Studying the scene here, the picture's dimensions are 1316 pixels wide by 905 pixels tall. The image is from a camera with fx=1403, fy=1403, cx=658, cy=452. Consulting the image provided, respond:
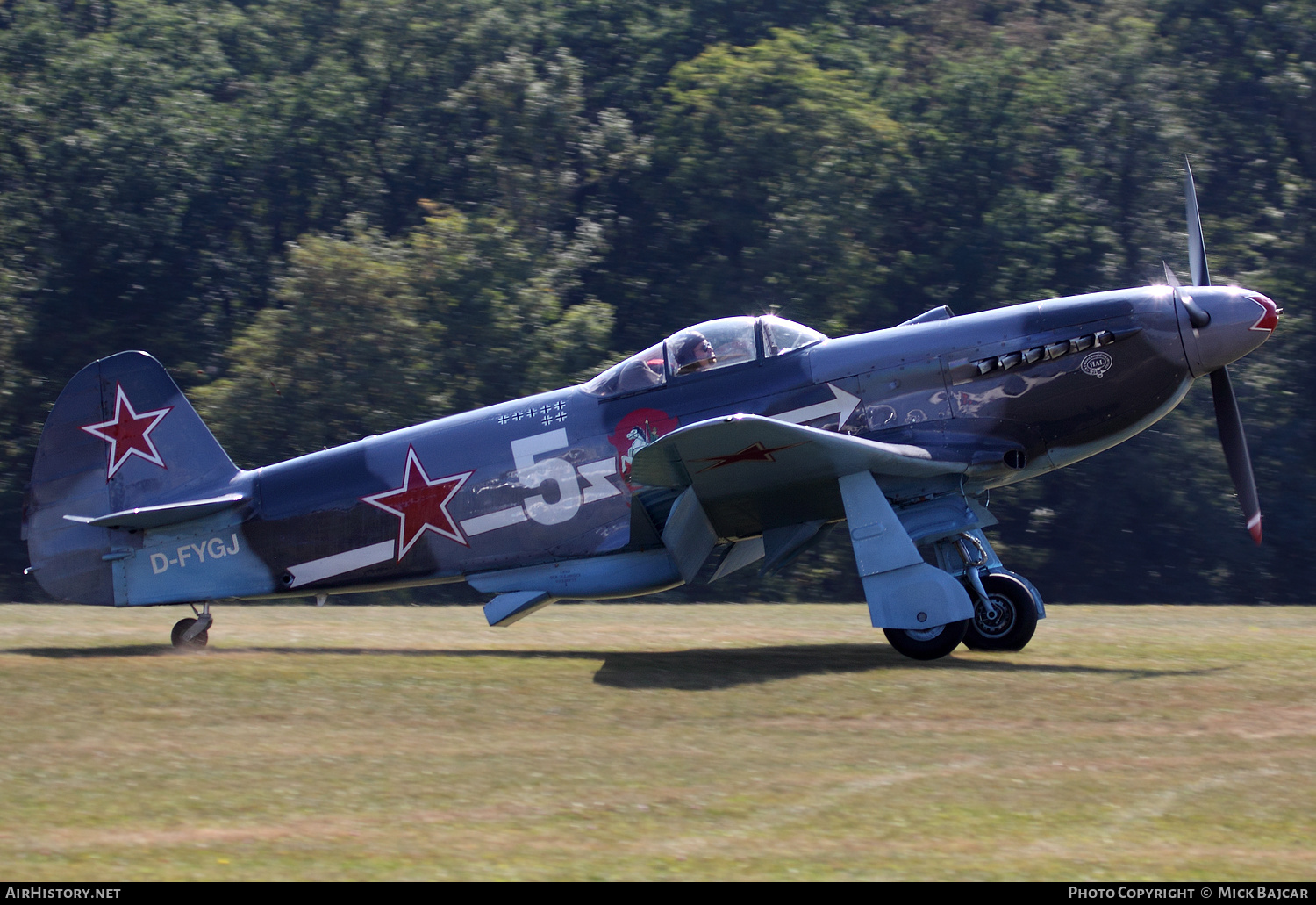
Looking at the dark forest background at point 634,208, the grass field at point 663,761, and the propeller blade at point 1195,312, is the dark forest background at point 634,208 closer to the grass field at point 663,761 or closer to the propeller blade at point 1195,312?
the propeller blade at point 1195,312

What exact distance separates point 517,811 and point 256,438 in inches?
887

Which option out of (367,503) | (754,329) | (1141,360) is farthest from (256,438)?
(1141,360)

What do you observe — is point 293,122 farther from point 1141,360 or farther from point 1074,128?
point 1141,360

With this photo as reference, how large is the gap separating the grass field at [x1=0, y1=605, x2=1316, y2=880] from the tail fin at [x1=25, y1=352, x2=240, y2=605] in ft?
2.36

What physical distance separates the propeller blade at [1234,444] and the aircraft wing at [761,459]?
224cm

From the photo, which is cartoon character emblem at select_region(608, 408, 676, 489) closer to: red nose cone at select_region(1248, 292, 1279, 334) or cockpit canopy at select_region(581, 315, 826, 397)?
cockpit canopy at select_region(581, 315, 826, 397)

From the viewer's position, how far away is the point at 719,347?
10.9m

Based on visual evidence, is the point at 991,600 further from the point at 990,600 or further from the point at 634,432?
the point at 634,432

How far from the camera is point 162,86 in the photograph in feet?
120

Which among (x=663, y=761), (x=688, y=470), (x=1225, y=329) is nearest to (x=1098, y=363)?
(x=1225, y=329)

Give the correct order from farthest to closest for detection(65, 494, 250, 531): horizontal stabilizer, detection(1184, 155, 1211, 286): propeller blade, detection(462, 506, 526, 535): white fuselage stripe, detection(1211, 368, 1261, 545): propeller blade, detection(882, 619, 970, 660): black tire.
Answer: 1. detection(65, 494, 250, 531): horizontal stabilizer
2. detection(462, 506, 526, 535): white fuselage stripe
3. detection(1184, 155, 1211, 286): propeller blade
4. detection(1211, 368, 1261, 545): propeller blade
5. detection(882, 619, 970, 660): black tire

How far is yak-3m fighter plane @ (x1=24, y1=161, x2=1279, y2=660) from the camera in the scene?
9922mm

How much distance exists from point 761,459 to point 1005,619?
2218 mm

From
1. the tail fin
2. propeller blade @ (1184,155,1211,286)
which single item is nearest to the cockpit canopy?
propeller blade @ (1184,155,1211,286)
